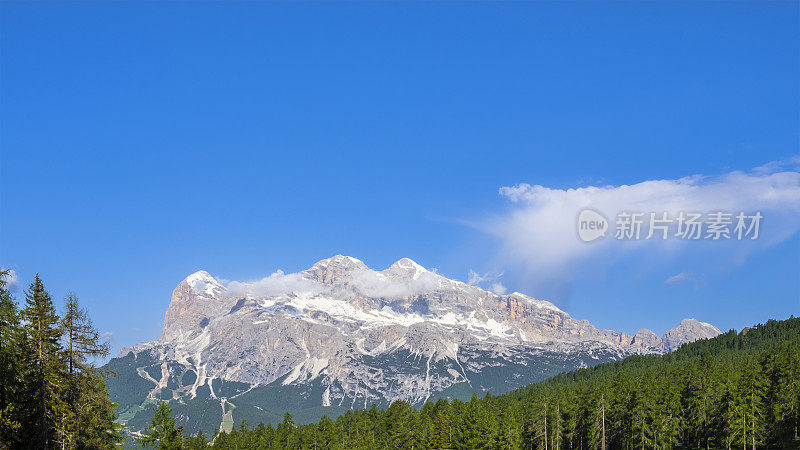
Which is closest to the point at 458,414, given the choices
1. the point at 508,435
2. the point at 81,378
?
the point at 508,435

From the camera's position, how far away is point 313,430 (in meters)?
154

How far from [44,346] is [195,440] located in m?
101

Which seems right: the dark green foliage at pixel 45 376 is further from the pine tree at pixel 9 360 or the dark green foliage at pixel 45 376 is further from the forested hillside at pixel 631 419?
the forested hillside at pixel 631 419

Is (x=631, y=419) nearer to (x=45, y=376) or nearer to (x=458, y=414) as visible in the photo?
(x=458, y=414)

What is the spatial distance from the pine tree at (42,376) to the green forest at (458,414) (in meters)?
0.08

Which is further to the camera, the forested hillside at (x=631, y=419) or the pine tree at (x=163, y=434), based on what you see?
the forested hillside at (x=631, y=419)

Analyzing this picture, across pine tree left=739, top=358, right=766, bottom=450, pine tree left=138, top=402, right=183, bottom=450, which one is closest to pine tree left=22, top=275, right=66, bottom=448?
pine tree left=138, top=402, right=183, bottom=450

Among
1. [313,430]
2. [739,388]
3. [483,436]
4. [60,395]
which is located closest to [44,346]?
[60,395]

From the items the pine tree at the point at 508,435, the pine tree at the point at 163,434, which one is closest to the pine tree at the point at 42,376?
the pine tree at the point at 163,434

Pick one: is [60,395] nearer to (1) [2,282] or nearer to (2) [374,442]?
(1) [2,282]

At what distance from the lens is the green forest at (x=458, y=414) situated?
47.6m

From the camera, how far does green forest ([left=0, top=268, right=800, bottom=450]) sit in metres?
47.6

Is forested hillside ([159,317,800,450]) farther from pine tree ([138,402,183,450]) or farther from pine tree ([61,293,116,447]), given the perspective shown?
pine tree ([61,293,116,447])

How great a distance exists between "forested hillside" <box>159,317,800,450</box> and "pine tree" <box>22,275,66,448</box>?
31.9 meters
